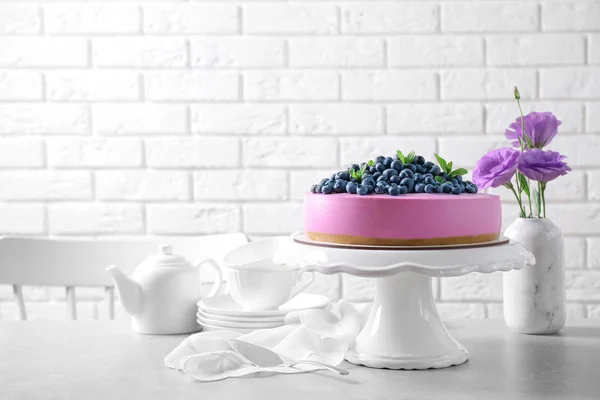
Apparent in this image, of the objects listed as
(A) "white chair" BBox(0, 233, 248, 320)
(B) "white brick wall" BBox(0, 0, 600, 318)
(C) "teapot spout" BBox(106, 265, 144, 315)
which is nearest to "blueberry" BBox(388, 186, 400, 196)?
(C) "teapot spout" BBox(106, 265, 144, 315)

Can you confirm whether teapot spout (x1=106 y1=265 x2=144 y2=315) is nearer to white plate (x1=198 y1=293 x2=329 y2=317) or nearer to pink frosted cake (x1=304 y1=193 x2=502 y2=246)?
white plate (x1=198 y1=293 x2=329 y2=317)

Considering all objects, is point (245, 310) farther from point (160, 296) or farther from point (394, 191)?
point (394, 191)

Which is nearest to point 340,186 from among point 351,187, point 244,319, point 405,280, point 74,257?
point 351,187

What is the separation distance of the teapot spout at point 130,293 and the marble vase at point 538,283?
0.57 m

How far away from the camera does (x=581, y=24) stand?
78.1 inches

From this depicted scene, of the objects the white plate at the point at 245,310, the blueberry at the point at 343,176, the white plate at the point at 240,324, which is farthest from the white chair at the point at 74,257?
the blueberry at the point at 343,176

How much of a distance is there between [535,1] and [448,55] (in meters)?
0.25

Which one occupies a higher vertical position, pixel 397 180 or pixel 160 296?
pixel 397 180

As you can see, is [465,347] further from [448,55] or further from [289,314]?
[448,55]

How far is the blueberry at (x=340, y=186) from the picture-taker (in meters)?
1.06

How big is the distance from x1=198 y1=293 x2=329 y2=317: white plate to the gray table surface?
8 cm

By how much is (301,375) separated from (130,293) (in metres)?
0.36

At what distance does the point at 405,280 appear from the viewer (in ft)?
3.50

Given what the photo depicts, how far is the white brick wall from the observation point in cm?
199
